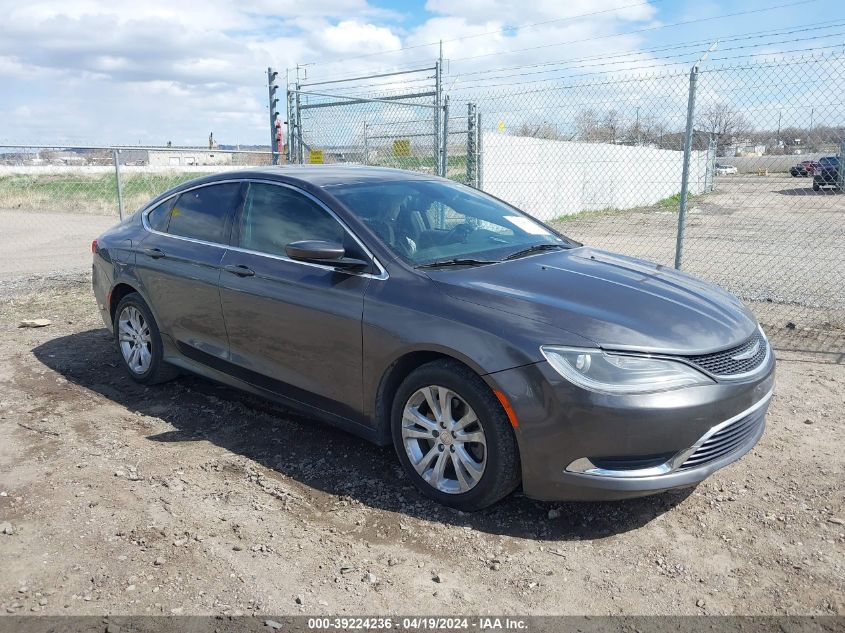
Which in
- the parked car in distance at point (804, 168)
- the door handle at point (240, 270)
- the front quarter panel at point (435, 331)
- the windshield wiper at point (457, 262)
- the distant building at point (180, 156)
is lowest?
the front quarter panel at point (435, 331)

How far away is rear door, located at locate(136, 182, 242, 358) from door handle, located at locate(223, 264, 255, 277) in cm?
12

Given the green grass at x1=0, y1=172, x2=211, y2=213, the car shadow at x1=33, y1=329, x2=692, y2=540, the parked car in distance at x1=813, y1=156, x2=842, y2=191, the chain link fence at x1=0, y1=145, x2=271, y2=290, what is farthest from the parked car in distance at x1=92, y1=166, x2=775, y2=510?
the green grass at x1=0, y1=172, x2=211, y2=213

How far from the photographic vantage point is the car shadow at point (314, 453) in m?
3.50

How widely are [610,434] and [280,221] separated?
2.40 meters

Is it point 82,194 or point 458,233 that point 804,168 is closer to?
point 458,233

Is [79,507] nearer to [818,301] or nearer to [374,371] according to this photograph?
[374,371]

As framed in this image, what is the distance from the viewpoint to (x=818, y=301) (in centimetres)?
810

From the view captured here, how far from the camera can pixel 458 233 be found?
14.1ft

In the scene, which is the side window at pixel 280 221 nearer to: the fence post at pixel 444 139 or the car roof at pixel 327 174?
the car roof at pixel 327 174

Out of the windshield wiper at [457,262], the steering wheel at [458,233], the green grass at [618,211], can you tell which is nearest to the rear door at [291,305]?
the windshield wiper at [457,262]

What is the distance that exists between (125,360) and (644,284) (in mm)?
3992

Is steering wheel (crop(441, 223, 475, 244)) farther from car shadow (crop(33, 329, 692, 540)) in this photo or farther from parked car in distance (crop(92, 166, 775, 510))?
car shadow (crop(33, 329, 692, 540))

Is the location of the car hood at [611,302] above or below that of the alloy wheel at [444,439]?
above

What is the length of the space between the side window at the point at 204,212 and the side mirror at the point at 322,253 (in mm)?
1088
